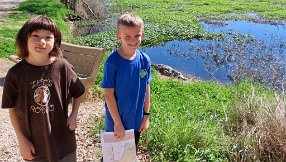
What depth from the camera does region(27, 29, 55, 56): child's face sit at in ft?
8.47

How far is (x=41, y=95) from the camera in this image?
101 inches

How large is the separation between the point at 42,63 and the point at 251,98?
3.44 metres

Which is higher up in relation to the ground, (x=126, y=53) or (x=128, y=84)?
(x=126, y=53)

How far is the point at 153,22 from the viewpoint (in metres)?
18.6

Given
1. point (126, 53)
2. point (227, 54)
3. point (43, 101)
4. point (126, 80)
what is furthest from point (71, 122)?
point (227, 54)

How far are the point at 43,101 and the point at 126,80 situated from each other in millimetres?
698

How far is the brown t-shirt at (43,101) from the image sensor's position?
2.57 metres

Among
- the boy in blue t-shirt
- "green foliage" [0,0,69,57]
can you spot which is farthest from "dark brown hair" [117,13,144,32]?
"green foliage" [0,0,69,57]

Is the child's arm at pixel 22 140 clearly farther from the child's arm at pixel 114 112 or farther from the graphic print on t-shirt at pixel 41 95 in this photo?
the child's arm at pixel 114 112

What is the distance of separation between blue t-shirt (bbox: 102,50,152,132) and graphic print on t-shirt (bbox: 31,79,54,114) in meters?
0.53

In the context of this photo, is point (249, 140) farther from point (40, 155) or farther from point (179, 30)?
point (179, 30)

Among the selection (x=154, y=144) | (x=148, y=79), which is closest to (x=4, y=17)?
(x=154, y=144)

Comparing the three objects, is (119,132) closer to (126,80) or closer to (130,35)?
(126,80)

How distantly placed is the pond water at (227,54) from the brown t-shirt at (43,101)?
6.07m
